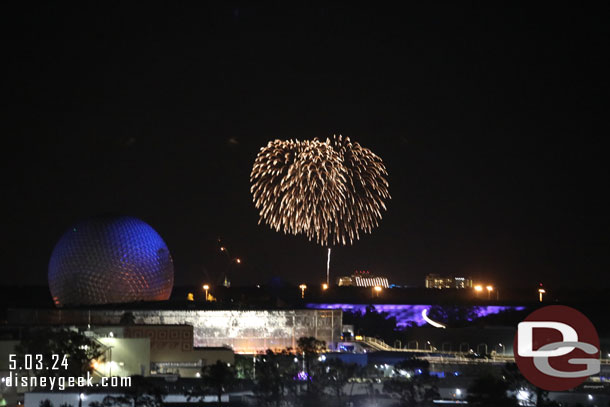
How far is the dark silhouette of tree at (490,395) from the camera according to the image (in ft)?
166

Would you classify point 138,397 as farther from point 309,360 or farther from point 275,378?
point 309,360

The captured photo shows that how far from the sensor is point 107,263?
8106 centimetres

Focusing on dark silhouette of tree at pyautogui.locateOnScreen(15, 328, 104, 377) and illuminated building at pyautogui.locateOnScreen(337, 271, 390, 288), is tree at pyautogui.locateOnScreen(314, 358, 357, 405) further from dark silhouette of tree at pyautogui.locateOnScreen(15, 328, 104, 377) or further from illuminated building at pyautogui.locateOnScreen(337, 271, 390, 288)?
illuminated building at pyautogui.locateOnScreen(337, 271, 390, 288)

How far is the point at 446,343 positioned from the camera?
8944cm

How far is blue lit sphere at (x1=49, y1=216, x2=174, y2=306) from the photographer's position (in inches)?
3191

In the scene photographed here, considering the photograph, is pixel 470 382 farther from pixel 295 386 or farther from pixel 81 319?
pixel 81 319

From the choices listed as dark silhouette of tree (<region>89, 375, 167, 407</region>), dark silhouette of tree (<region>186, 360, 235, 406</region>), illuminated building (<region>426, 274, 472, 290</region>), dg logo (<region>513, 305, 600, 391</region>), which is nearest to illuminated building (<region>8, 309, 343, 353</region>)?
dg logo (<region>513, 305, 600, 391</region>)

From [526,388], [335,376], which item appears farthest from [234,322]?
[526,388]

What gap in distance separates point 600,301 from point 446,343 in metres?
31.0

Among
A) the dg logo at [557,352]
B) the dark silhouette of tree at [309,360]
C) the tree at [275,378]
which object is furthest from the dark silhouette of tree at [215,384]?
the dg logo at [557,352]

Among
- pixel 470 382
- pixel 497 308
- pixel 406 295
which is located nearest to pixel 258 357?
pixel 470 382

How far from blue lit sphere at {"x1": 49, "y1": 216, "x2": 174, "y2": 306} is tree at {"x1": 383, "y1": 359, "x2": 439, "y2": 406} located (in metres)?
25.4

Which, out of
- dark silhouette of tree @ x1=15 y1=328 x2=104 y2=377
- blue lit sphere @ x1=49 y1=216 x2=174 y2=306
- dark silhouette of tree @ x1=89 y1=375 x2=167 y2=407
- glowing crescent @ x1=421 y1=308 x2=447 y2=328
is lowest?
dark silhouette of tree @ x1=89 y1=375 x2=167 y2=407

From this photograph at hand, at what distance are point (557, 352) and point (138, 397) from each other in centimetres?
2365
